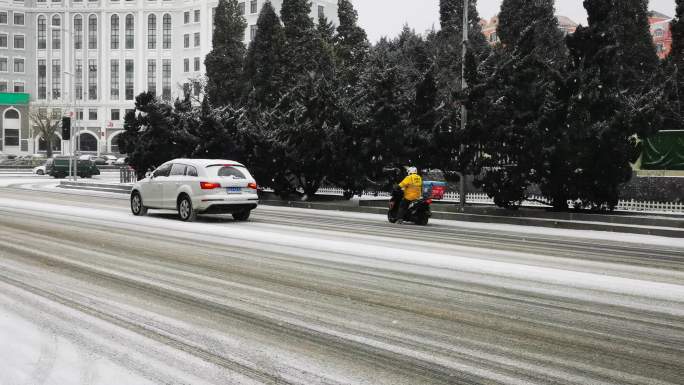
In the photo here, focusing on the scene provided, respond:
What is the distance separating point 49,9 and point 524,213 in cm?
10697

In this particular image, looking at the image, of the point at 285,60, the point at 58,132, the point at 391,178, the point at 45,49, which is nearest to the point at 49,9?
the point at 45,49

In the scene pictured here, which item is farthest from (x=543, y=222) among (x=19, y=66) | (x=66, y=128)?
(x=19, y=66)

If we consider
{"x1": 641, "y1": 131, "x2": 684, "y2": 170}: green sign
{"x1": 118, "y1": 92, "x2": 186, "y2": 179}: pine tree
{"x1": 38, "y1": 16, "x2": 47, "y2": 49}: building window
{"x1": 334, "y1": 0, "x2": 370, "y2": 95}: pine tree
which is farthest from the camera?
{"x1": 38, "y1": 16, "x2": 47, "y2": 49}: building window

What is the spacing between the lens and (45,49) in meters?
112

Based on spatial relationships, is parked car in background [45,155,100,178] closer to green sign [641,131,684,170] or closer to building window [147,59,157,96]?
green sign [641,131,684,170]

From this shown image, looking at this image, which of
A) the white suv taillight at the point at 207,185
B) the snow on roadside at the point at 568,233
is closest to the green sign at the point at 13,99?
the snow on roadside at the point at 568,233

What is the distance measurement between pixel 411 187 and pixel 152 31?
96863 millimetres

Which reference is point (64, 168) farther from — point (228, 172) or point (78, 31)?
point (78, 31)

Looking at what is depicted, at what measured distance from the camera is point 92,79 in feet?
364

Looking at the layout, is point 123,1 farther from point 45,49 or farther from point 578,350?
point 578,350

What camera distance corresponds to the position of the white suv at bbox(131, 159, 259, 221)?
17.9 meters

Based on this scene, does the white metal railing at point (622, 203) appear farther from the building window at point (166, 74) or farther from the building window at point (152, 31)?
the building window at point (152, 31)

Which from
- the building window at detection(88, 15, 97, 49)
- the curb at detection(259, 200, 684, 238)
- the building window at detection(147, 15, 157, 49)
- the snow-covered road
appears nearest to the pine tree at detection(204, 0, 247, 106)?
the curb at detection(259, 200, 684, 238)

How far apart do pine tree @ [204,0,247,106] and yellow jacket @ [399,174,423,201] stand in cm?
4610
